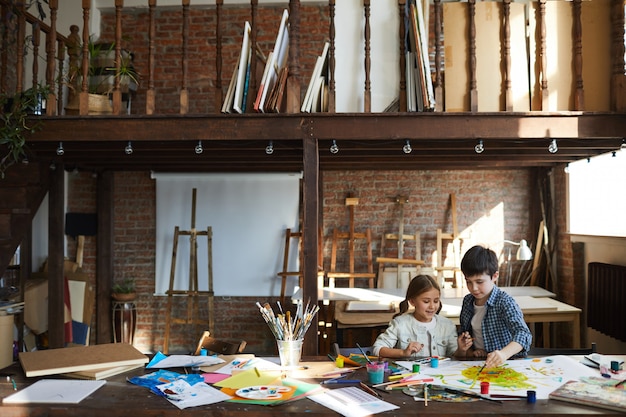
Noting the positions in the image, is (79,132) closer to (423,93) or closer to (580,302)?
(423,93)

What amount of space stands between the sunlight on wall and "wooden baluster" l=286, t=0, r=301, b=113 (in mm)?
3168

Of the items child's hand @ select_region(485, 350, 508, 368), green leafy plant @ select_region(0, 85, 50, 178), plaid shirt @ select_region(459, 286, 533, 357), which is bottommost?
child's hand @ select_region(485, 350, 508, 368)

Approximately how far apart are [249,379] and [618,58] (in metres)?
3.26

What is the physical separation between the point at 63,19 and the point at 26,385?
5738mm

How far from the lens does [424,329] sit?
331cm

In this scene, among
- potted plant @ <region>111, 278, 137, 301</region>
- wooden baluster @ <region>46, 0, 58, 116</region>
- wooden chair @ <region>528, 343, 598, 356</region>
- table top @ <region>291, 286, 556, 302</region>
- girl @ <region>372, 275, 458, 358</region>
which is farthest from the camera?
potted plant @ <region>111, 278, 137, 301</region>

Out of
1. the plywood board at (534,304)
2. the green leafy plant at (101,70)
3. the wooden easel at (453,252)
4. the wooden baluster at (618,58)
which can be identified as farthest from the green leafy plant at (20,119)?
the wooden easel at (453,252)

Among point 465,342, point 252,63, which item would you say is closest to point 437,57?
point 252,63

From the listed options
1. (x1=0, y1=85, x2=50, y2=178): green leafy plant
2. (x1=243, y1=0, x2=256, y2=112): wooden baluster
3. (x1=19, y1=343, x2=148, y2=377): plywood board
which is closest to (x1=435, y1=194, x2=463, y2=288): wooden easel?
(x1=243, y1=0, x2=256, y2=112): wooden baluster

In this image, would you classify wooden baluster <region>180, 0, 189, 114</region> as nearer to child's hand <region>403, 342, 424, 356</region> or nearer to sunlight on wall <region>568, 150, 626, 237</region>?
child's hand <region>403, 342, 424, 356</region>

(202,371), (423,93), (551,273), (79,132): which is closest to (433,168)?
(551,273)

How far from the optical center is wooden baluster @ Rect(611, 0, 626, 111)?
13.0 ft

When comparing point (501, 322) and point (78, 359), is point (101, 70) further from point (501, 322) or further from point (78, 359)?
point (501, 322)

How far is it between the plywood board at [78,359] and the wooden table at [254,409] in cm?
34
